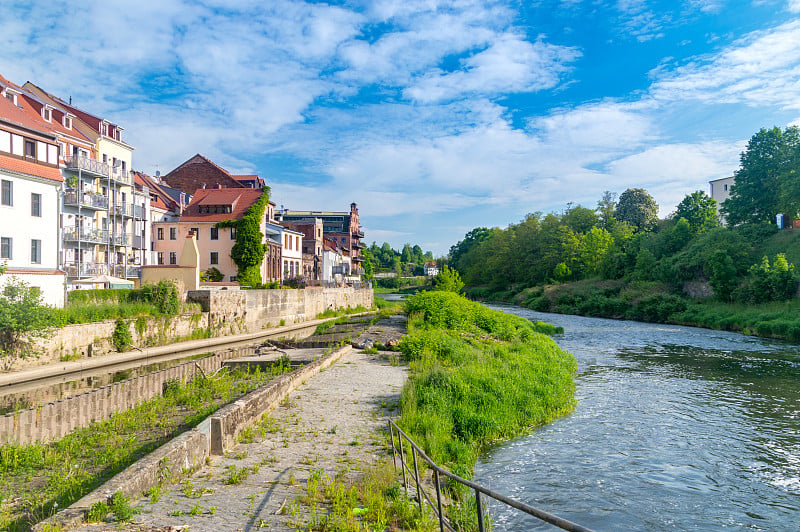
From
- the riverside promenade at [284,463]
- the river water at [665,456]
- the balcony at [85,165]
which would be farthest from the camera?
the balcony at [85,165]

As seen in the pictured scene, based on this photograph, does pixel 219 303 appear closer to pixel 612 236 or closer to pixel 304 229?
pixel 304 229

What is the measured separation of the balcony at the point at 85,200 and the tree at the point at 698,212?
5937cm

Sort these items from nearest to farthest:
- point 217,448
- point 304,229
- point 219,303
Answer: point 217,448, point 219,303, point 304,229

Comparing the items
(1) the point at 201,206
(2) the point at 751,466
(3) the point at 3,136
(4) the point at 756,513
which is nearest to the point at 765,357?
(2) the point at 751,466

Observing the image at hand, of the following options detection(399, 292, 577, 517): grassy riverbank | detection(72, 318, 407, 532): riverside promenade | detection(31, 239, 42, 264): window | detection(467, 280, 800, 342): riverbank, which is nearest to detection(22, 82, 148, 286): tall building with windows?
detection(31, 239, 42, 264): window

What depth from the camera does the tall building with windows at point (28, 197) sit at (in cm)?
2497

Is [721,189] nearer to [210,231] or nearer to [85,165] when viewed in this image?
[210,231]

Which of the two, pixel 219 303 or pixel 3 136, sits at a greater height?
pixel 3 136

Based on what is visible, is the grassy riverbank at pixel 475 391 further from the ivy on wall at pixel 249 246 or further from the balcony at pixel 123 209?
the balcony at pixel 123 209

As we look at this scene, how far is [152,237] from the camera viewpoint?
47.4 meters

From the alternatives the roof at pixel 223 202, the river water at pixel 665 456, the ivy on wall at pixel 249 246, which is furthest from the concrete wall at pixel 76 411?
the roof at pixel 223 202

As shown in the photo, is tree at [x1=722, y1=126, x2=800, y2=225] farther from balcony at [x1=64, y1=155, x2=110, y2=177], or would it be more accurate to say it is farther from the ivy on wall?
balcony at [x1=64, y1=155, x2=110, y2=177]

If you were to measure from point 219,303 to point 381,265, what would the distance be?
143478mm

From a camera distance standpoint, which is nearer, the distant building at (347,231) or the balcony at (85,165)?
the balcony at (85,165)
